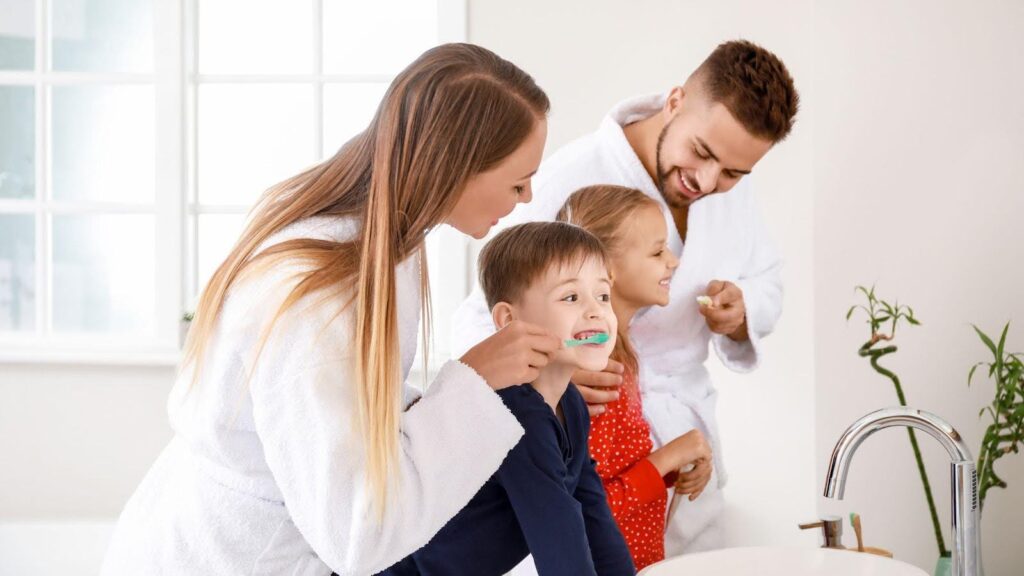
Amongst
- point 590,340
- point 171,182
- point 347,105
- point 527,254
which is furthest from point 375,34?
point 590,340

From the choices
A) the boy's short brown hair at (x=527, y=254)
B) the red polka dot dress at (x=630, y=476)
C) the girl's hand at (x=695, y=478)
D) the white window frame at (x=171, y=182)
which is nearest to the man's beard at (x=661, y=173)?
the red polka dot dress at (x=630, y=476)

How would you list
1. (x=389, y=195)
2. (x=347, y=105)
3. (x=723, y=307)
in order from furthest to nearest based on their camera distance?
(x=347, y=105), (x=723, y=307), (x=389, y=195)

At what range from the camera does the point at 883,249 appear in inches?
99.0

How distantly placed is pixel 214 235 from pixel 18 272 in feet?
2.30

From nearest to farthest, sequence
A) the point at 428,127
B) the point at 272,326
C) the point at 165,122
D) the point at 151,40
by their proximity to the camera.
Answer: the point at 272,326
the point at 428,127
the point at 165,122
the point at 151,40

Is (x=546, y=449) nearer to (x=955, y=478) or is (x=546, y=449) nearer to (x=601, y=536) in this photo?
(x=601, y=536)

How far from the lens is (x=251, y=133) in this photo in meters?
3.33

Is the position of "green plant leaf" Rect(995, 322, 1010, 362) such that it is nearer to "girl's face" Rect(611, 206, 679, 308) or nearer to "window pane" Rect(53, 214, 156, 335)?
"girl's face" Rect(611, 206, 679, 308)

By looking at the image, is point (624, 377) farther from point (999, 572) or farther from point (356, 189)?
point (999, 572)

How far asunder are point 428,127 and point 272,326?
0.95 ft

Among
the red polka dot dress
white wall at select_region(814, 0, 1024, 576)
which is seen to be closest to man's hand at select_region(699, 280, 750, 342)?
the red polka dot dress

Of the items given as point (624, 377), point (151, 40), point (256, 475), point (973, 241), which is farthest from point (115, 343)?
point (973, 241)

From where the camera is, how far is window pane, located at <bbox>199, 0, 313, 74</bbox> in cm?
331

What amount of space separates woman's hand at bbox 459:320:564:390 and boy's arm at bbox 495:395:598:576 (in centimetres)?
10
